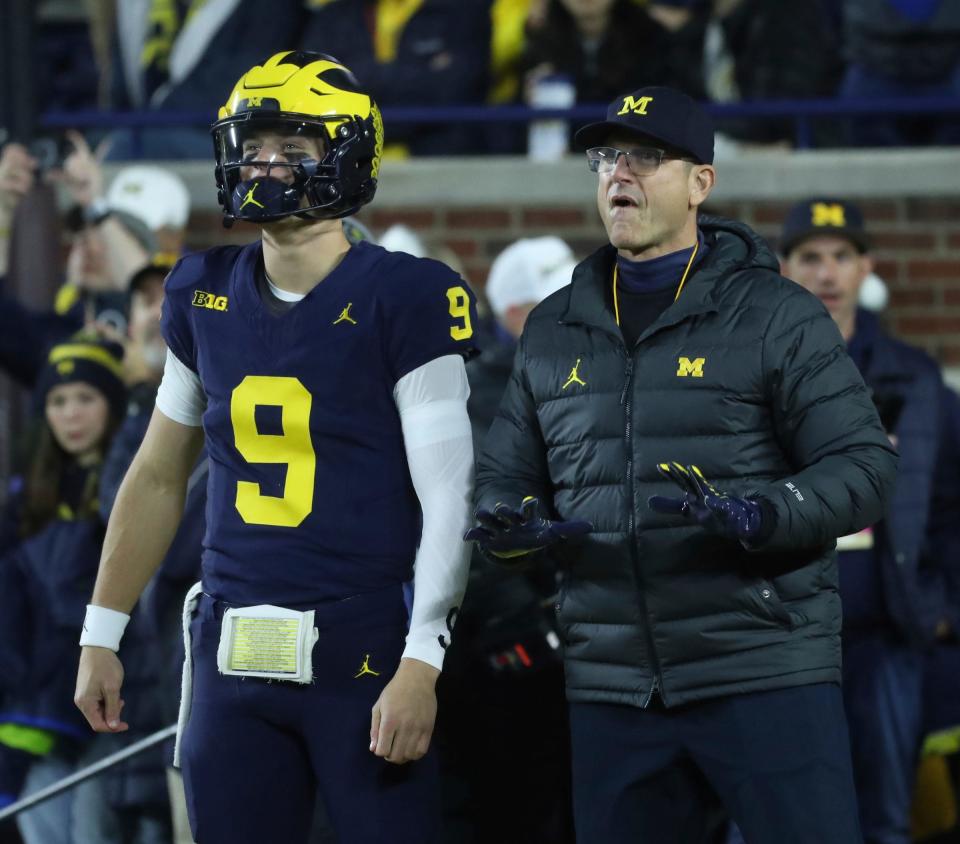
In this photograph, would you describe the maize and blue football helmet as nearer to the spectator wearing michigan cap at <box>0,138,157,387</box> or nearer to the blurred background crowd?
the blurred background crowd

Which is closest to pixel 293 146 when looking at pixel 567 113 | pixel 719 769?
pixel 719 769

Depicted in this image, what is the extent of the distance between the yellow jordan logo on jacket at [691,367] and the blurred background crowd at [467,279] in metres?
1.13

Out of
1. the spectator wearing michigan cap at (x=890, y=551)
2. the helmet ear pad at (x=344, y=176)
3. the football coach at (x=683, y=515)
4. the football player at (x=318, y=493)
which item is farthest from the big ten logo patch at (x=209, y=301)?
the spectator wearing michigan cap at (x=890, y=551)

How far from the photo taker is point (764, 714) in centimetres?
366

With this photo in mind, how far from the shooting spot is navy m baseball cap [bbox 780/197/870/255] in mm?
5660

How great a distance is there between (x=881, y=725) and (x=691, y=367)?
2.11 metres

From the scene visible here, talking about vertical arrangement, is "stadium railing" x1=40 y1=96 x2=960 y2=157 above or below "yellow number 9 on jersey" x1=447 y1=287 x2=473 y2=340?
above

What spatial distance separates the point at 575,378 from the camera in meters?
3.82

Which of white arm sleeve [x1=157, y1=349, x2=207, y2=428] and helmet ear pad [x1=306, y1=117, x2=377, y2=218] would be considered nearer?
helmet ear pad [x1=306, y1=117, x2=377, y2=218]

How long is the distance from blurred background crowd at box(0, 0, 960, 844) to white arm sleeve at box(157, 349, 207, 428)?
0.84 m

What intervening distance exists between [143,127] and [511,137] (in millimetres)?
1440

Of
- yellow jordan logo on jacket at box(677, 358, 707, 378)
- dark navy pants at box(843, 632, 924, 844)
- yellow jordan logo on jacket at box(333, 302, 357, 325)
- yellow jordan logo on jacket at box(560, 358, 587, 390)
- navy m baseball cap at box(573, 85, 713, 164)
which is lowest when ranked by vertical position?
dark navy pants at box(843, 632, 924, 844)

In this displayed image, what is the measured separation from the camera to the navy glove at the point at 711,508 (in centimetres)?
345

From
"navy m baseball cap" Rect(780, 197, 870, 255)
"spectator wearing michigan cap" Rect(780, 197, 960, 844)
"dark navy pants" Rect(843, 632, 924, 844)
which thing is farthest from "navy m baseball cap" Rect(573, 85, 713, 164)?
"dark navy pants" Rect(843, 632, 924, 844)
